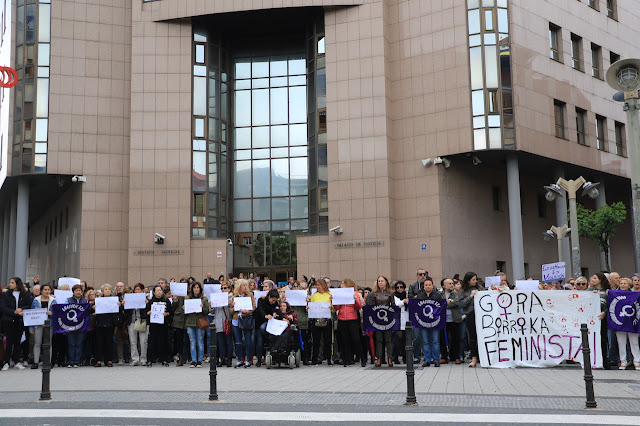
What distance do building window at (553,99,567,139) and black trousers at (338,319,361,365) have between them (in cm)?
2502

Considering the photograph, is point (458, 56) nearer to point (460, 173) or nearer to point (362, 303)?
point (460, 173)

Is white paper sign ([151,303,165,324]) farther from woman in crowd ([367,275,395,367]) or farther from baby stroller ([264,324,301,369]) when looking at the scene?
woman in crowd ([367,275,395,367])

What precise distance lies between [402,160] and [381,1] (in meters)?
8.40

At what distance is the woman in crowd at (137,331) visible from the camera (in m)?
19.0

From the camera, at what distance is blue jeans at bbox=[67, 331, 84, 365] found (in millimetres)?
18859

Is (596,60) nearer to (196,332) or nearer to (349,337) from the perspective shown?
(349,337)

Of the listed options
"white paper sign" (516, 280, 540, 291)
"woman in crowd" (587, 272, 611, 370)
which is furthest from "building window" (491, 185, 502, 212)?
"woman in crowd" (587, 272, 611, 370)

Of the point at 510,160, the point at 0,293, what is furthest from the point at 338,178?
the point at 0,293

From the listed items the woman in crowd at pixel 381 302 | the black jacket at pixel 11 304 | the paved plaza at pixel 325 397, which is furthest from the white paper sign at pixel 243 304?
the black jacket at pixel 11 304

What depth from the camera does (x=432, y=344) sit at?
1723 centimetres

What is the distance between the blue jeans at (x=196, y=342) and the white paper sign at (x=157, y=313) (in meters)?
0.85

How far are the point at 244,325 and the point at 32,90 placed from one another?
87.1 feet

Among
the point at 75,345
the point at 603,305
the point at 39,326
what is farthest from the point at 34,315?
the point at 603,305

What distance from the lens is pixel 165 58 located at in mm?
39312
